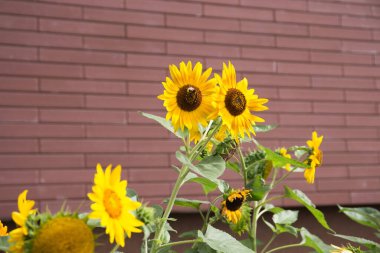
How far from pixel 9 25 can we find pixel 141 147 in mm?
927

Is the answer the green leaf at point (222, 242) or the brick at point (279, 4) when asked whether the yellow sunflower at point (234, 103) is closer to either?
the green leaf at point (222, 242)

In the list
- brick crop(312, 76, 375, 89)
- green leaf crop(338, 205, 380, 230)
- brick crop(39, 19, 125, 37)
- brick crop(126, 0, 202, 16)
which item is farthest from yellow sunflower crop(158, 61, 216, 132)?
brick crop(312, 76, 375, 89)

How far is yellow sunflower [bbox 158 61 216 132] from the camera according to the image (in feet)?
3.06

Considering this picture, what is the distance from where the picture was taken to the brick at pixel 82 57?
9.93ft

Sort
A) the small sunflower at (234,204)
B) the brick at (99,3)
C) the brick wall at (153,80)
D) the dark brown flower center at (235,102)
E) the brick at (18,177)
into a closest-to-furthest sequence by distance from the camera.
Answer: the dark brown flower center at (235,102) < the small sunflower at (234,204) < the brick at (18,177) < the brick wall at (153,80) < the brick at (99,3)

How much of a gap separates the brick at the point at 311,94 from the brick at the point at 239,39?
31 centimetres

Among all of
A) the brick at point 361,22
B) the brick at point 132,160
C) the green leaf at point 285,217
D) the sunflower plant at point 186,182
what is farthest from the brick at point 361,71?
the green leaf at point 285,217

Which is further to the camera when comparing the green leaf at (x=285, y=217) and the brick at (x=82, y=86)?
the brick at (x=82, y=86)

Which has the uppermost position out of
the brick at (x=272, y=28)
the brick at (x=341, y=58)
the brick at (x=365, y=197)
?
the brick at (x=272, y=28)

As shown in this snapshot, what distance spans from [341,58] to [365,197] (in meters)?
0.89

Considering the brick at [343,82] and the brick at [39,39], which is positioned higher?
the brick at [39,39]

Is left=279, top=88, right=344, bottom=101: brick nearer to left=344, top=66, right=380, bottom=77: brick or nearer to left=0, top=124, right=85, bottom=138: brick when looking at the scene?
left=344, top=66, right=380, bottom=77: brick

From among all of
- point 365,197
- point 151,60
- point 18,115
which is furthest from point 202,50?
point 365,197

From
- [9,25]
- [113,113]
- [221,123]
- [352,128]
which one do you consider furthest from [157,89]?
[221,123]
